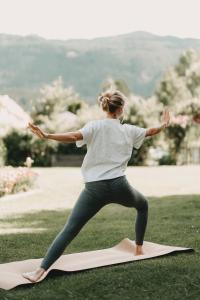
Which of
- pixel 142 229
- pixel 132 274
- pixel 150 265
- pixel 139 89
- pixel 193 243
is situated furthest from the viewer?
pixel 139 89

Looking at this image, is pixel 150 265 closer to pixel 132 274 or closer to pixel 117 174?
pixel 132 274

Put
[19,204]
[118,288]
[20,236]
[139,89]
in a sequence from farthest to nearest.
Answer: [139,89] < [19,204] < [20,236] < [118,288]

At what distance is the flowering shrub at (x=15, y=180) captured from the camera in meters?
16.0

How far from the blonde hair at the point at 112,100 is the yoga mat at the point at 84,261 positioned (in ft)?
5.67

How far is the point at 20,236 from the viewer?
8930mm

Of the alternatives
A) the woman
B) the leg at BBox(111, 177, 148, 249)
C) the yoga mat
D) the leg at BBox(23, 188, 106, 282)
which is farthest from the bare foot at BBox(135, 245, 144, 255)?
the leg at BBox(23, 188, 106, 282)

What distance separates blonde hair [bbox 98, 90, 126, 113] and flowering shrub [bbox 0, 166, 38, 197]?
33.8 ft

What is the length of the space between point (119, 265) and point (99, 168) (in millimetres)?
1208

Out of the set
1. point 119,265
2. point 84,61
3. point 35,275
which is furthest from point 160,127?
point 84,61

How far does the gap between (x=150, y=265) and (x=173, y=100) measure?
39.5 metres

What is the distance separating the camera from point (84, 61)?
167 meters

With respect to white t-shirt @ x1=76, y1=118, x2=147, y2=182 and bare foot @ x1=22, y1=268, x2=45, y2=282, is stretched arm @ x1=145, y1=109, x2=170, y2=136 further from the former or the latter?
bare foot @ x1=22, y1=268, x2=45, y2=282

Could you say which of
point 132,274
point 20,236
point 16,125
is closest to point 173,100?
point 16,125

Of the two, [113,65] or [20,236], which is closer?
[20,236]
